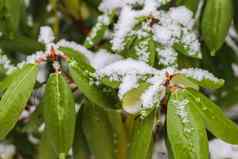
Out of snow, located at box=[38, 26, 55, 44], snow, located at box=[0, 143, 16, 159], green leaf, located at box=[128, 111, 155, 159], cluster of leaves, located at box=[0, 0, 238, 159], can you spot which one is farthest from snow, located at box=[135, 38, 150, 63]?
snow, located at box=[0, 143, 16, 159]

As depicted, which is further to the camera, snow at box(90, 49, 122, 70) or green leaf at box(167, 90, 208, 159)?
snow at box(90, 49, 122, 70)

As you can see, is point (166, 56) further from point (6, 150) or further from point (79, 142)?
point (6, 150)

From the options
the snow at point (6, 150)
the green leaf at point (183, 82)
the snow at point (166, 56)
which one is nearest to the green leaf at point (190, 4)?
the snow at point (166, 56)

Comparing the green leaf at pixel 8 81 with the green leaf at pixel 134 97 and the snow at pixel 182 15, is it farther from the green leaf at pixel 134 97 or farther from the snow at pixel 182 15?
the snow at pixel 182 15

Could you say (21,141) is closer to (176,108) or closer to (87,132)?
(87,132)

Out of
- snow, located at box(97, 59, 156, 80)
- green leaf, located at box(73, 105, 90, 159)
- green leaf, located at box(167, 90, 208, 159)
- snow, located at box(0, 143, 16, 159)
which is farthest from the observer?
snow, located at box(0, 143, 16, 159)

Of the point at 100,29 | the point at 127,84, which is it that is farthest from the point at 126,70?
the point at 100,29

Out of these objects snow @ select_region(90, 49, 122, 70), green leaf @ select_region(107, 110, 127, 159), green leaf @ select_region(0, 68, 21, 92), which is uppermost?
green leaf @ select_region(0, 68, 21, 92)

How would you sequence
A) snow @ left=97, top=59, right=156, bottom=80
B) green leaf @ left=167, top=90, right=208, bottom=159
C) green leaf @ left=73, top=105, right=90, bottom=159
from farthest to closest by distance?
green leaf @ left=73, top=105, right=90, bottom=159
snow @ left=97, top=59, right=156, bottom=80
green leaf @ left=167, top=90, right=208, bottom=159

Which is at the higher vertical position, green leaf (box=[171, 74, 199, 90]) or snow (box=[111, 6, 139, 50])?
snow (box=[111, 6, 139, 50])

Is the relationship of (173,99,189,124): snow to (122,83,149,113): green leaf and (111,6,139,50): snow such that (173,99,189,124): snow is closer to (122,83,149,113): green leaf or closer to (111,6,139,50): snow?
(122,83,149,113): green leaf

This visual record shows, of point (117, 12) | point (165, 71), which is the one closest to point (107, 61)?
point (117, 12)
